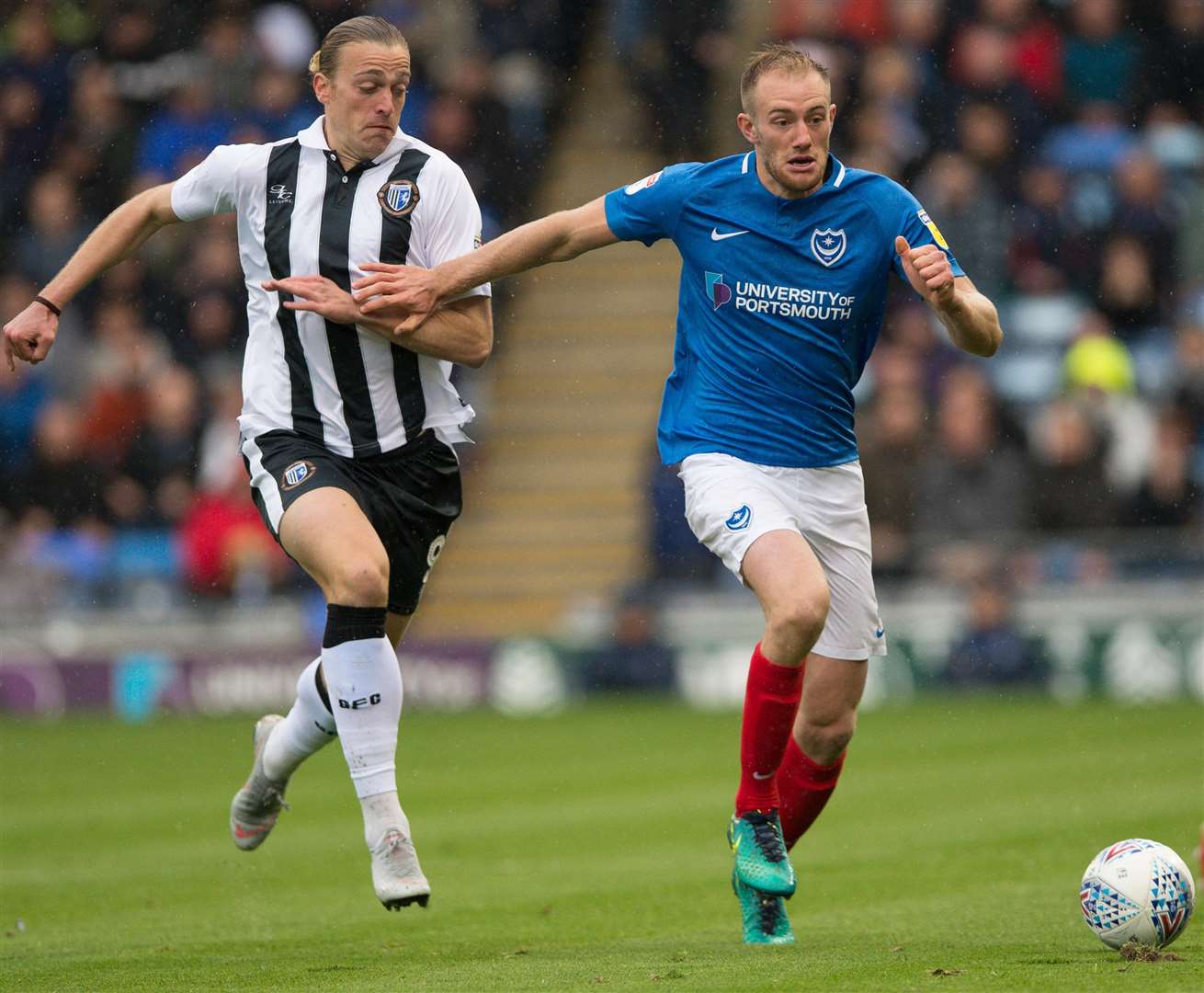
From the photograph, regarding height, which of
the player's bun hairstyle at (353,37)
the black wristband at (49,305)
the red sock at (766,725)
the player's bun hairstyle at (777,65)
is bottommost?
the red sock at (766,725)

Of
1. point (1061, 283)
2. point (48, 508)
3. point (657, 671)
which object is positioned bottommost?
point (657, 671)

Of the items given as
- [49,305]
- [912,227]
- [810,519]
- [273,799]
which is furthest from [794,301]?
[273,799]

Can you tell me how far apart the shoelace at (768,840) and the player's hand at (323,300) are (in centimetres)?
204

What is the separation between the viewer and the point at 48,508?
697 inches

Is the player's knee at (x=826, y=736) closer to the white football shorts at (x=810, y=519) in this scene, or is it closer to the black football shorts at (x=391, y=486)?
the white football shorts at (x=810, y=519)

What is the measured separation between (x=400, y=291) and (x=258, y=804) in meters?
2.15

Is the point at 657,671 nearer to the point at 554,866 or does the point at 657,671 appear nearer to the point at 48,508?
the point at 48,508

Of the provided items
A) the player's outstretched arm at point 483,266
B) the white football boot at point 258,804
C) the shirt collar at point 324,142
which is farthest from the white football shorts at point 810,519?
the white football boot at point 258,804

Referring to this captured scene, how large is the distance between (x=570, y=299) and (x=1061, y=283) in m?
5.11

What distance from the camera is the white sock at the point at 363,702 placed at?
6.63 meters

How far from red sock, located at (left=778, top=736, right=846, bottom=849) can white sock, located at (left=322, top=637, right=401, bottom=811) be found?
1.36 m

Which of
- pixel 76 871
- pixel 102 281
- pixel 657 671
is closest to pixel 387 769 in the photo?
pixel 76 871

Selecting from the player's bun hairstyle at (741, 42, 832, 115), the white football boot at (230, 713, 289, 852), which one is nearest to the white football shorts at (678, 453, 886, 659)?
the player's bun hairstyle at (741, 42, 832, 115)

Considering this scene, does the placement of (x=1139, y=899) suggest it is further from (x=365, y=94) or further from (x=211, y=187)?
(x=211, y=187)
